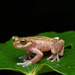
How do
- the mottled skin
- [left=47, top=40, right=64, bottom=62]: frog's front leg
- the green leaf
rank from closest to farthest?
the green leaf
the mottled skin
[left=47, top=40, right=64, bottom=62]: frog's front leg

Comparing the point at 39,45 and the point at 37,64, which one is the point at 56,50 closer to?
the point at 39,45

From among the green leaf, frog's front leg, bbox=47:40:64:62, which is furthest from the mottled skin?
the green leaf

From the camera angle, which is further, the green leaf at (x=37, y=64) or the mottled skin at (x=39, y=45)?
the mottled skin at (x=39, y=45)

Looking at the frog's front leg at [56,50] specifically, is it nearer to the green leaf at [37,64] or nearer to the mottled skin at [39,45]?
the mottled skin at [39,45]

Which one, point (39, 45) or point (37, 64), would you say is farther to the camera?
point (39, 45)

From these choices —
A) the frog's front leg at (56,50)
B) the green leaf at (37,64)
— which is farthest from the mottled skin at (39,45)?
the green leaf at (37,64)

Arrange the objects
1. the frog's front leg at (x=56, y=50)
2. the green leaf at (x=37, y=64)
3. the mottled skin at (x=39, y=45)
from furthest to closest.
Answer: the frog's front leg at (x=56, y=50) < the mottled skin at (x=39, y=45) < the green leaf at (x=37, y=64)

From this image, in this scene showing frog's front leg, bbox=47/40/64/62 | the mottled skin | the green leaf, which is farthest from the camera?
frog's front leg, bbox=47/40/64/62

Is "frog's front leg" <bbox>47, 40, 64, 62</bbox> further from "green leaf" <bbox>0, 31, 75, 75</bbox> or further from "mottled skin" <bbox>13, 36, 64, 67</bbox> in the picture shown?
"green leaf" <bbox>0, 31, 75, 75</bbox>

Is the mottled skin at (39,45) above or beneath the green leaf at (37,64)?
above

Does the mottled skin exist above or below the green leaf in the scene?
above

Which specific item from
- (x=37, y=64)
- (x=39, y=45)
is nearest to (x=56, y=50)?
(x=39, y=45)

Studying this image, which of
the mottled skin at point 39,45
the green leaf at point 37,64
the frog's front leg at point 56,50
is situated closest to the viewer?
the green leaf at point 37,64
